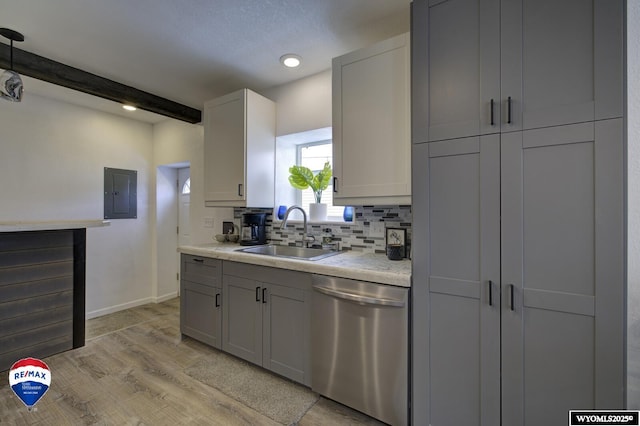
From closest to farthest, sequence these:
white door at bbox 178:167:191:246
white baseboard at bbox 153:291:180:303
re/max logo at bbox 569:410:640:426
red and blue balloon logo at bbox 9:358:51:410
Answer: red and blue balloon logo at bbox 9:358:51:410, re/max logo at bbox 569:410:640:426, white baseboard at bbox 153:291:180:303, white door at bbox 178:167:191:246

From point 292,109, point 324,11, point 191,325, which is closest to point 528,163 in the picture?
point 324,11

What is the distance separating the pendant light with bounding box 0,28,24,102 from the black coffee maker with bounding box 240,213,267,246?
1.97 meters

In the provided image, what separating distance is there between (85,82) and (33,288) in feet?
6.12

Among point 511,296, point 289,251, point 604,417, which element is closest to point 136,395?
point 289,251

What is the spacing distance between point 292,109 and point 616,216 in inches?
98.3

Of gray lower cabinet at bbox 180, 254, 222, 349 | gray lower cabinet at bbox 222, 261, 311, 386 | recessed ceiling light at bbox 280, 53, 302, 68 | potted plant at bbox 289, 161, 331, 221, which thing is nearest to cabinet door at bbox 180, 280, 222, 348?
gray lower cabinet at bbox 180, 254, 222, 349

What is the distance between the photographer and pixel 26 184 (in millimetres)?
Result: 3014

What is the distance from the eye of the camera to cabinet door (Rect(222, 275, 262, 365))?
220cm

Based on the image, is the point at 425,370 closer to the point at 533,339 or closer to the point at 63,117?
the point at 533,339

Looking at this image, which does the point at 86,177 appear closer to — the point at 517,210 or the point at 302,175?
the point at 302,175

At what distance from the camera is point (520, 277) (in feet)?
4.28

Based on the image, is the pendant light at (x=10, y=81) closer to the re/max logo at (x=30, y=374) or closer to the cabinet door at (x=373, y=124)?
the cabinet door at (x=373, y=124)

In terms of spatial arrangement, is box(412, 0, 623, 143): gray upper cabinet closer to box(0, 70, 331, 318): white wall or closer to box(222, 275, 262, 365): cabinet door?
box(0, 70, 331, 318): white wall

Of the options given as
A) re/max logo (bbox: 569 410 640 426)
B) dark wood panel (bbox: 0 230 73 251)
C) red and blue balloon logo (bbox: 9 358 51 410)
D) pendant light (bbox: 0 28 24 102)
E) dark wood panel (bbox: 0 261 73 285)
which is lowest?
re/max logo (bbox: 569 410 640 426)
